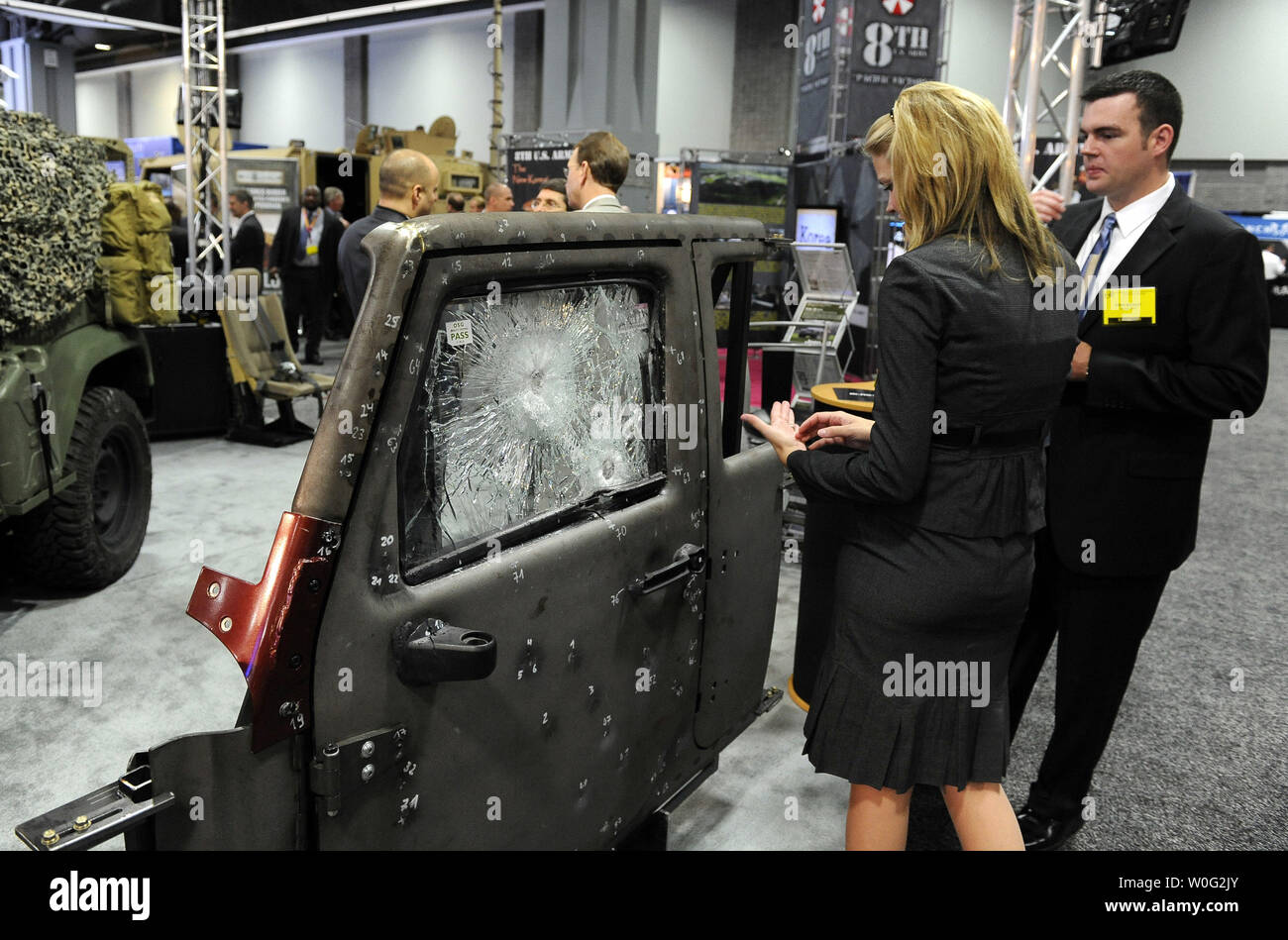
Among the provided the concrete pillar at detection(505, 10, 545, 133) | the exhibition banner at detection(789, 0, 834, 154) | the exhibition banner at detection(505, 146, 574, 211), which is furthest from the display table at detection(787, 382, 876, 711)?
the concrete pillar at detection(505, 10, 545, 133)

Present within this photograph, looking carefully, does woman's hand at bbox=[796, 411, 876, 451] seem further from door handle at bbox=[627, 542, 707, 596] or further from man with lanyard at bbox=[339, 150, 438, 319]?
man with lanyard at bbox=[339, 150, 438, 319]

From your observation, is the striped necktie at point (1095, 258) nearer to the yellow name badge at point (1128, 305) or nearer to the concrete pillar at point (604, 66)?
the yellow name badge at point (1128, 305)

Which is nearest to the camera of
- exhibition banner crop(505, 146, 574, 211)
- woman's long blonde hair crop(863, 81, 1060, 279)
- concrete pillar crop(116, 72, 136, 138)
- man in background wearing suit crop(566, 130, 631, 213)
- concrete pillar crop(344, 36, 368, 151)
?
woman's long blonde hair crop(863, 81, 1060, 279)

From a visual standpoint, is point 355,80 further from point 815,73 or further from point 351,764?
point 351,764

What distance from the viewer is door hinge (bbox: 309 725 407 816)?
131 centimetres

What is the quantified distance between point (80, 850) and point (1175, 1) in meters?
9.64

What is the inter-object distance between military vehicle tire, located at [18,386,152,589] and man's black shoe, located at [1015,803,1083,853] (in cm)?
361

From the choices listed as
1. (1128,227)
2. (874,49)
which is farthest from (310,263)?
(1128,227)

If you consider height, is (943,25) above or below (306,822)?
above

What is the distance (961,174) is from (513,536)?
958 millimetres

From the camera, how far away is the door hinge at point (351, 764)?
131 centimetres

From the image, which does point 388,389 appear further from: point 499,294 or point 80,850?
point 80,850
